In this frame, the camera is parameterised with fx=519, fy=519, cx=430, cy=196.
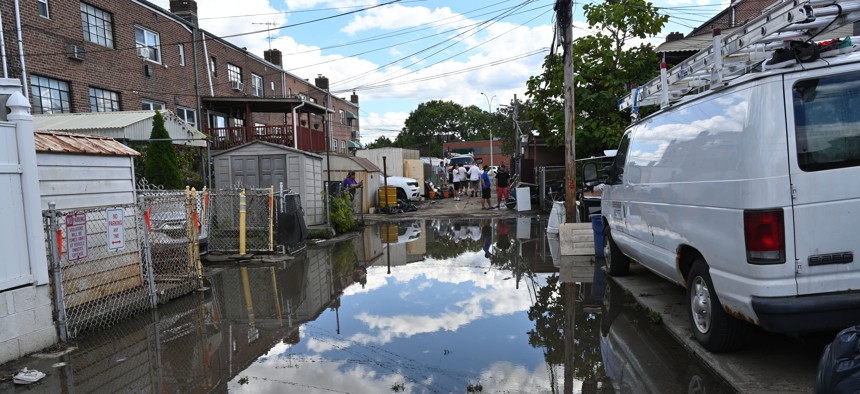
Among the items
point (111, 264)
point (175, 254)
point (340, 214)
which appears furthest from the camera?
point (340, 214)

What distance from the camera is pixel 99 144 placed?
6.65m

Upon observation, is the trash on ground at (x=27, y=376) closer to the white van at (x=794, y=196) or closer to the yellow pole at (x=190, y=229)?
the yellow pole at (x=190, y=229)

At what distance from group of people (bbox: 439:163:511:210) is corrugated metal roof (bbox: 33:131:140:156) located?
14.0 m

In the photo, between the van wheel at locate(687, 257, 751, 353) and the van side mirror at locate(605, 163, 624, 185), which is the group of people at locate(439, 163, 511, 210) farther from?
the van wheel at locate(687, 257, 751, 353)

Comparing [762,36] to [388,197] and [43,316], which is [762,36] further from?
[388,197]

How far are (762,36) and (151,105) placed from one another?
A: 1997cm

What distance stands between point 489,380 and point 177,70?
2029 cm

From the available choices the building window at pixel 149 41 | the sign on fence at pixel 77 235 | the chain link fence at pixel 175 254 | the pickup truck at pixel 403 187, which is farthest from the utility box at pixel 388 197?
the sign on fence at pixel 77 235

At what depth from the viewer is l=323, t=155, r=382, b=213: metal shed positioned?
738 inches

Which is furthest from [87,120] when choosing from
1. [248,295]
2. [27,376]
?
[27,376]

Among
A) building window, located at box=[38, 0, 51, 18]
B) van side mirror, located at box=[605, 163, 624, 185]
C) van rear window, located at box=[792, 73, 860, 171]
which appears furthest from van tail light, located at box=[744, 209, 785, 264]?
building window, located at box=[38, 0, 51, 18]

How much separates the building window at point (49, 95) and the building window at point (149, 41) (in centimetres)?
376

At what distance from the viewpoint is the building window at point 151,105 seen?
61.2 feet

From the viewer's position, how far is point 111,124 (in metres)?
13.7
